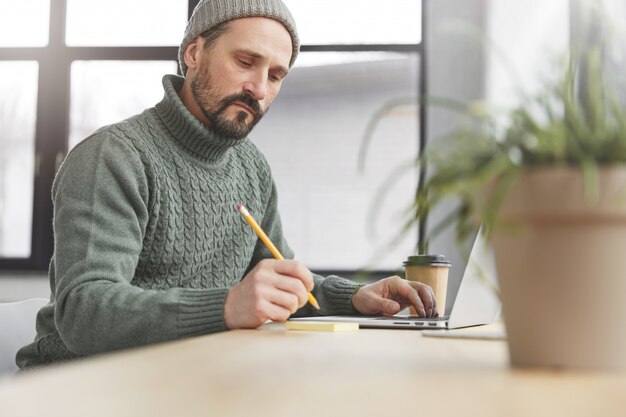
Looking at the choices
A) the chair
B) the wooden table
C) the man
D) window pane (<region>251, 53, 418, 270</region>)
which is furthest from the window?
the wooden table

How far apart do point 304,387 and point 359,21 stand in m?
3.10

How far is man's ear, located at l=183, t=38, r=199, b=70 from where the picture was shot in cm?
186

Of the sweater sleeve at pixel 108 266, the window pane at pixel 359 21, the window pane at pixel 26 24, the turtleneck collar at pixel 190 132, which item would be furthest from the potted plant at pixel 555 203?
the window pane at pixel 26 24

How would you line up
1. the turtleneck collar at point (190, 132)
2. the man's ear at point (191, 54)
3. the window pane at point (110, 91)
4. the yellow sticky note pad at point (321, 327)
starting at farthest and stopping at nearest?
the window pane at point (110, 91), the man's ear at point (191, 54), the turtleneck collar at point (190, 132), the yellow sticky note pad at point (321, 327)

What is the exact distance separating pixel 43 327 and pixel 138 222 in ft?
0.99

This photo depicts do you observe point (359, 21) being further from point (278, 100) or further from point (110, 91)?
point (110, 91)

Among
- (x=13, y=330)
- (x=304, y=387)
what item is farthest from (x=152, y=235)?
(x=304, y=387)

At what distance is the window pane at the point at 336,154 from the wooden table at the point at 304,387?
8.72ft

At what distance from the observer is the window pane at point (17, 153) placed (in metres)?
3.49

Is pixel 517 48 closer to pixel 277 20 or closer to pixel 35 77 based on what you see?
pixel 277 20

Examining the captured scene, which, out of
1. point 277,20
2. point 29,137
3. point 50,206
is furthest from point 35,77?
point 277,20

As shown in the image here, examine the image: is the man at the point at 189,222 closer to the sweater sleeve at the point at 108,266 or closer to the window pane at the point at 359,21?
the sweater sleeve at the point at 108,266

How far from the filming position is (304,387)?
438mm

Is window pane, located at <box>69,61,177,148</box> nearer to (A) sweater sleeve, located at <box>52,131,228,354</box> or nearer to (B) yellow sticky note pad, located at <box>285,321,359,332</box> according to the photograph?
(A) sweater sleeve, located at <box>52,131,228,354</box>
